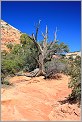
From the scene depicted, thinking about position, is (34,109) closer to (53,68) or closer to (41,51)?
(53,68)

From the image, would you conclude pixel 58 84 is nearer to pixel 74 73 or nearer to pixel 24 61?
pixel 74 73

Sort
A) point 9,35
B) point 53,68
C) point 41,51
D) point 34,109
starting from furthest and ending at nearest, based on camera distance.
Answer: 1. point 9,35
2. point 41,51
3. point 53,68
4. point 34,109

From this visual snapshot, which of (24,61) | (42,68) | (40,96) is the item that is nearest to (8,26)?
(24,61)

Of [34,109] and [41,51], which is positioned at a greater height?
[41,51]

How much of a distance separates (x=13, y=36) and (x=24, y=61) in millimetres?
20763

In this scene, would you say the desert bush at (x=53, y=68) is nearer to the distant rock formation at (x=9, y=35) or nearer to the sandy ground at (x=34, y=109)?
the sandy ground at (x=34, y=109)

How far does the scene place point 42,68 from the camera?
15742 mm

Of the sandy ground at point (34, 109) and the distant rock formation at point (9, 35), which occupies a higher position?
the distant rock formation at point (9, 35)

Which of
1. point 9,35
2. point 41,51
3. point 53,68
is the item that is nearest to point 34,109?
point 53,68

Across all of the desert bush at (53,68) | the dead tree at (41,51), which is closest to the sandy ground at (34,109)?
the desert bush at (53,68)

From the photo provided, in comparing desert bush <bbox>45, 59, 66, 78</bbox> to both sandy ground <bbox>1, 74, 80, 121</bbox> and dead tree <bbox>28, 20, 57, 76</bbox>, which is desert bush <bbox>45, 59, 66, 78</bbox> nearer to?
dead tree <bbox>28, 20, 57, 76</bbox>

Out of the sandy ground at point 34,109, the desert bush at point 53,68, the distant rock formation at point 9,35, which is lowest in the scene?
the sandy ground at point 34,109

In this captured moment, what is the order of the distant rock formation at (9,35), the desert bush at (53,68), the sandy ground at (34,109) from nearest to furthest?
the sandy ground at (34,109)
the desert bush at (53,68)
the distant rock formation at (9,35)

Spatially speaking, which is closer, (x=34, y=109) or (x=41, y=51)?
(x=34, y=109)
